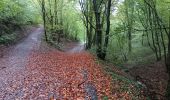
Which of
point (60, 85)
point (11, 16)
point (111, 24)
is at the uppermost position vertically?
point (11, 16)

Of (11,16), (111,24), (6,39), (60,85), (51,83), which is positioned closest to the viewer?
(60,85)

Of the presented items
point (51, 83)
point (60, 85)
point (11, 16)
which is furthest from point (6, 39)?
point (60, 85)

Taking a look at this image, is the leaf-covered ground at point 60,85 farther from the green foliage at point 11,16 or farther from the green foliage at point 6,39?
the green foliage at point 6,39

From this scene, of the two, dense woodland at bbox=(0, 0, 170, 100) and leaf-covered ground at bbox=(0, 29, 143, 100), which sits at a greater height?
dense woodland at bbox=(0, 0, 170, 100)

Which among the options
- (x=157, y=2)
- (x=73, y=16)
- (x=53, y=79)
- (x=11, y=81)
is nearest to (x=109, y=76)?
(x=53, y=79)

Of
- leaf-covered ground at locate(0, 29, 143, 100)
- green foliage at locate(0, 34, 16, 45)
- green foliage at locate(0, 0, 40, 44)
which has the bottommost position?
leaf-covered ground at locate(0, 29, 143, 100)

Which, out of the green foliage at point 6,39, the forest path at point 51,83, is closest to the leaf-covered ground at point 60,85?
the forest path at point 51,83

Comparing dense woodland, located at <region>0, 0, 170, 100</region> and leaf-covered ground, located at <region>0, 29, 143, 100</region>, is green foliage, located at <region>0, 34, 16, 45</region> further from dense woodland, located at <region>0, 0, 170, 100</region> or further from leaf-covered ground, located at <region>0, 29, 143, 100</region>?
leaf-covered ground, located at <region>0, 29, 143, 100</region>

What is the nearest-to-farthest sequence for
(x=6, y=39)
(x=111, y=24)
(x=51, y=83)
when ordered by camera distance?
(x=51, y=83) < (x=6, y=39) < (x=111, y=24)

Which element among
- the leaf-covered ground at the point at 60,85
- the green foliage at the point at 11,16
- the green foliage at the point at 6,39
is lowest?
the leaf-covered ground at the point at 60,85

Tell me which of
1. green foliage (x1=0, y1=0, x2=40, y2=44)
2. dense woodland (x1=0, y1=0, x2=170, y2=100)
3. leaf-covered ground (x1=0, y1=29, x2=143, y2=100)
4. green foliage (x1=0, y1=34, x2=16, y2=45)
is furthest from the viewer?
green foliage (x1=0, y1=0, x2=40, y2=44)

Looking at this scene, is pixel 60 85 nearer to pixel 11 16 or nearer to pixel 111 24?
pixel 11 16

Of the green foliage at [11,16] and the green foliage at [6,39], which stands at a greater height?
the green foliage at [11,16]

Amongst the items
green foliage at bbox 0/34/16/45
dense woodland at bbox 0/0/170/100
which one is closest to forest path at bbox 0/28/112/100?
dense woodland at bbox 0/0/170/100
